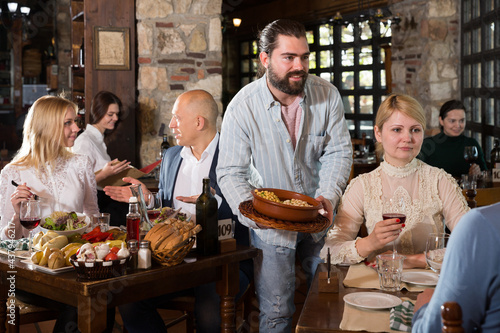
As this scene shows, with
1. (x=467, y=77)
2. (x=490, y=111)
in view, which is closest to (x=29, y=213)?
(x=490, y=111)

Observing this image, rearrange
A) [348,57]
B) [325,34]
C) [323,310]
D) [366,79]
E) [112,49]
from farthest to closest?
[325,34] → [348,57] → [366,79] → [112,49] → [323,310]

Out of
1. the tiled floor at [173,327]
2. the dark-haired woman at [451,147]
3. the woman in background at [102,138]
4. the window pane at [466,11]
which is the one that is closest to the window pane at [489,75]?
the window pane at [466,11]

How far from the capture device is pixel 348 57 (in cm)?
951

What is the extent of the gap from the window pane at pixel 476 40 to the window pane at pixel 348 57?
120 inches

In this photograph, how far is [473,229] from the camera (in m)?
1.15

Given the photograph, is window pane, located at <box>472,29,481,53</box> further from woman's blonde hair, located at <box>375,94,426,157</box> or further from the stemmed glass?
the stemmed glass

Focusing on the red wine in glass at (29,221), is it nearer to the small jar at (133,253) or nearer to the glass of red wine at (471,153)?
the small jar at (133,253)

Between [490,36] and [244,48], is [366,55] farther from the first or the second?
[244,48]

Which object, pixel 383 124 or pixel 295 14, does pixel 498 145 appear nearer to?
pixel 383 124

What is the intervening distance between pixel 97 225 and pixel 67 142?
827mm

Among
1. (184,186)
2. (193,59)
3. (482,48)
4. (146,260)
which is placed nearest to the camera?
(146,260)

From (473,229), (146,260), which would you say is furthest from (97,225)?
(473,229)

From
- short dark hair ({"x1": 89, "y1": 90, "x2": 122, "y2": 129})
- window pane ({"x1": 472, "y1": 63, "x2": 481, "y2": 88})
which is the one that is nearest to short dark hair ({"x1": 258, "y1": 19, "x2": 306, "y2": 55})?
short dark hair ({"x1": 89, "y1": 90, "x2": 122, "y2": 129})

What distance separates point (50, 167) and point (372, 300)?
1973mm
